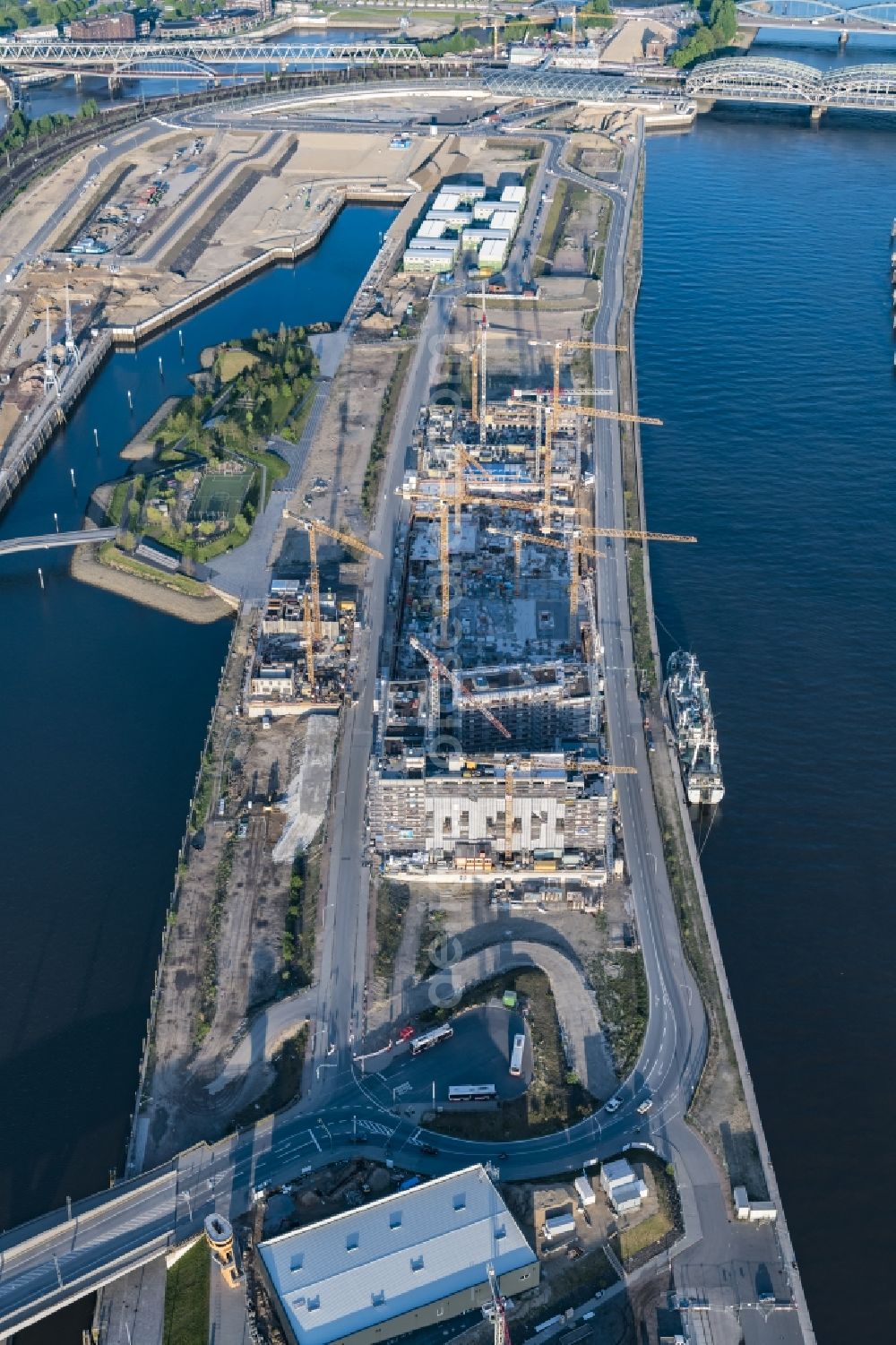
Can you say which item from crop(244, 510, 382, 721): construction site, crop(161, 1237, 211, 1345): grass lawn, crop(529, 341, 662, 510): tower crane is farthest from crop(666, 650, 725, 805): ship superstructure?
crop(161, 1237, 211, 1345): grass lawn

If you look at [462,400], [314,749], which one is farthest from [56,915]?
[462,400]

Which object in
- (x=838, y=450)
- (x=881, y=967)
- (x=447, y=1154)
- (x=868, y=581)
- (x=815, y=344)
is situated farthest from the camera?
(x=815, y=344)

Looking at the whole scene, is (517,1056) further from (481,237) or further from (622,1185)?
(481,237)

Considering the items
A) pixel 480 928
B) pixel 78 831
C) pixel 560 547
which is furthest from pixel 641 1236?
pixel 560 547

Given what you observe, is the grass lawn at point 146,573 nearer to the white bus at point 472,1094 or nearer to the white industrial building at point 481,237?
the white bus at point 472,1094

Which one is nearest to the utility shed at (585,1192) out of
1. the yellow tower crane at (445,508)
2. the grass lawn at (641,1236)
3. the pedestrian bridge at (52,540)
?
the grass lawn at (641,1236)

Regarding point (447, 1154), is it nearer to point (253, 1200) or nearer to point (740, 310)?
point (253, 1200)
